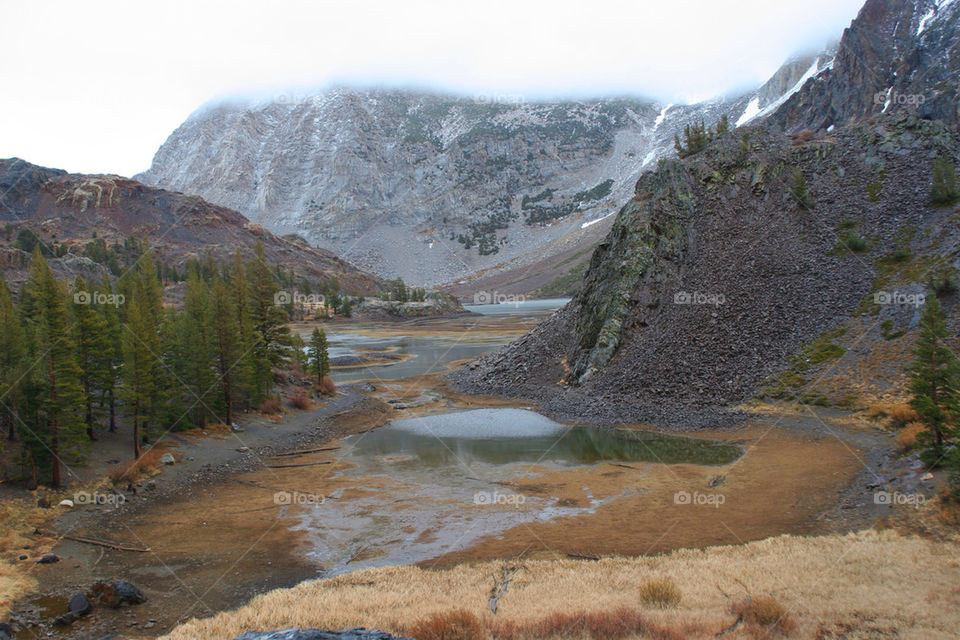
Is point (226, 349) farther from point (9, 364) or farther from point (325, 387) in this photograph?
point (325, 387)

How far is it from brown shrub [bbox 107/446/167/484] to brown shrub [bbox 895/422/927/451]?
34929 millimetres

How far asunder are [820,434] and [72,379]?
3738 centimetres

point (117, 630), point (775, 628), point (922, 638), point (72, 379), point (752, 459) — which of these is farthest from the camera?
point (752, 459)

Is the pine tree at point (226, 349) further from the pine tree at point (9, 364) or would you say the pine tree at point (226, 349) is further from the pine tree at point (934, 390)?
the pine tree at point (934, 390)

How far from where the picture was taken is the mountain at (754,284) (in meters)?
37.5

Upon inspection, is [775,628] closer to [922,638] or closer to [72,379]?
[922,638]

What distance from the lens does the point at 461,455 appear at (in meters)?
32.8

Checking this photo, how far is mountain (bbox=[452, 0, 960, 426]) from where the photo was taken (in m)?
37.5

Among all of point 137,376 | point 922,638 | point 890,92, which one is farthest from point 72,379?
point 890,92

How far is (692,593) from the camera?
45.5 feet

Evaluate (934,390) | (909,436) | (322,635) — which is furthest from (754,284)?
(322,635)

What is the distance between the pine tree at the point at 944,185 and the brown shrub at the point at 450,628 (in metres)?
51.7

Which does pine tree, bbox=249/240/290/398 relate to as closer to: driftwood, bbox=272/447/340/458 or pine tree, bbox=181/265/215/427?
pine tree, bbox=181/265/215/427

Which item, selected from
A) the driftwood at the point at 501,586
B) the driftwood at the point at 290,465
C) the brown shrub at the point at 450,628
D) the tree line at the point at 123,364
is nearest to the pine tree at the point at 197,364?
the tree line at the point at 123,364
